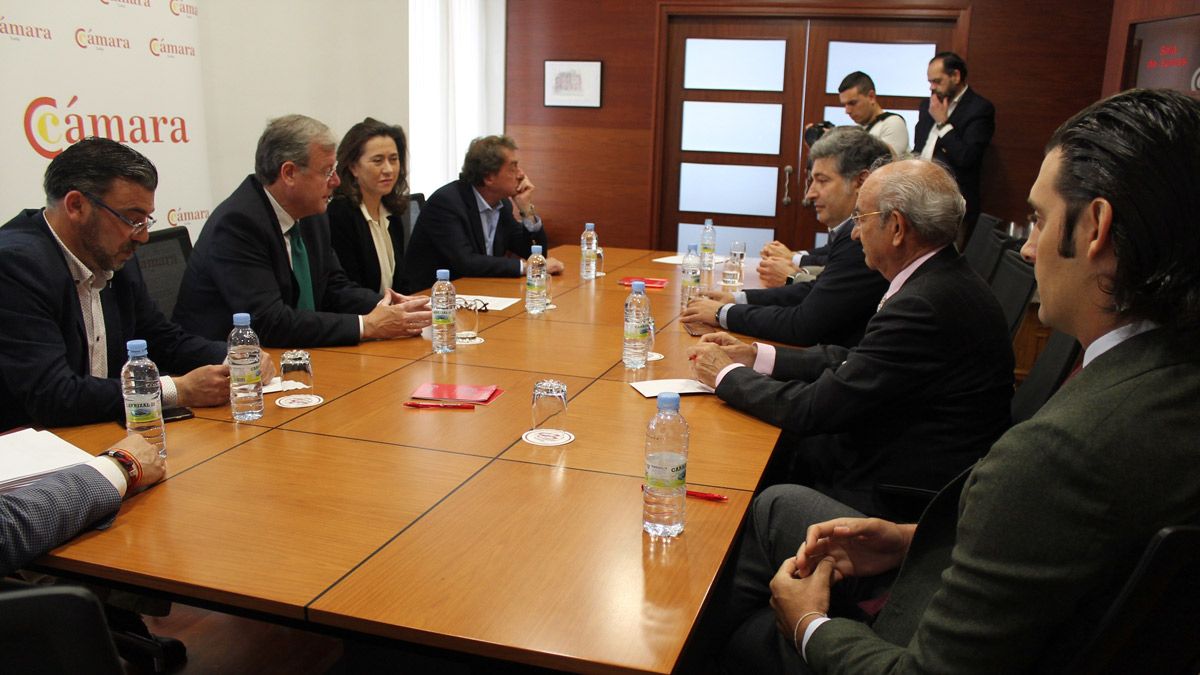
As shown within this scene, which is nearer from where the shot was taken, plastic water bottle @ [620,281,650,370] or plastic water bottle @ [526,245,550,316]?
plastic water bottle @ [620,281,650,370]

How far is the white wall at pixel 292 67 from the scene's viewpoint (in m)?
4.62

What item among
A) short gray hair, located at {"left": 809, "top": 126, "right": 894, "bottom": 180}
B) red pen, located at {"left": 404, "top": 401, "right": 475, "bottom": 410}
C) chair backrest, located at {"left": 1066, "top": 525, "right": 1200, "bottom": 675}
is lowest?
red pen, located at {"left": 404, "top": 401, "right": 475, "bottom": 410}

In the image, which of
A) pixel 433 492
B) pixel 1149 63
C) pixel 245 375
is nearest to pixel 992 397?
pixel 433 492

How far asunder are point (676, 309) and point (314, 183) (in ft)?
4.83

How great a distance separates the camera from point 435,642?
50.7 inches

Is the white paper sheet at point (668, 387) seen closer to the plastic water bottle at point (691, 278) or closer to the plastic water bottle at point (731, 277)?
the plastic water bottle at point (691, 278)

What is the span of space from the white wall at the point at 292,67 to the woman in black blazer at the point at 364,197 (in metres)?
0.93

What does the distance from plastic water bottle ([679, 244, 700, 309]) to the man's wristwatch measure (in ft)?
6.95

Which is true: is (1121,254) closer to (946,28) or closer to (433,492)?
(433,492)

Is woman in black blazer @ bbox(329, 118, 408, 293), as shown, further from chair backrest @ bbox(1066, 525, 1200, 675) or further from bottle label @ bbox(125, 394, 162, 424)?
chair backrest @ bbox(1066, 525, 1200, 675)

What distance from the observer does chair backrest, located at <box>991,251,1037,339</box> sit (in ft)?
9.44

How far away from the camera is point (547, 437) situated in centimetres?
209

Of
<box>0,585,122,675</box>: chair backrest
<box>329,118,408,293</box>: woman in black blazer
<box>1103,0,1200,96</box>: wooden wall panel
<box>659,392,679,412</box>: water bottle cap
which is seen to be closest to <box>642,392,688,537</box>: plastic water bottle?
<box>659,392,679,412</box>: water bottle cap

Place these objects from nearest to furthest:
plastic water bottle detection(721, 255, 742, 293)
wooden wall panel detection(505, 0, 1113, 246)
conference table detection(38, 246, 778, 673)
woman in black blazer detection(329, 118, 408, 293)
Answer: conference table detection(38, 246, 778, 673) → woman in black blazer detection(329, 118, 408, 293) → plastic water bottle detection(721, 255, 742, 293) → wooden wall panel detection(505, 0, 1113, 246)
